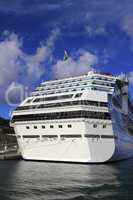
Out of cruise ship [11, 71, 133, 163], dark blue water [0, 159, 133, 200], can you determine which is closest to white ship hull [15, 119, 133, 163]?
cruise ship [11, 71, 133, 163]

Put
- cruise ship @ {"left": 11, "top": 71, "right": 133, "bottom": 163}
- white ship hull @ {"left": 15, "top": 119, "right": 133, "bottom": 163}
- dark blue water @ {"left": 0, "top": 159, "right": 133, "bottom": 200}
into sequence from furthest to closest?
cruise ship @ {"left": 11, "top": 71, "right": 133, "bottom": 163} < white ship hull @ {"left": 15, "top": 119, "right": 133, "bottom": 163} < dark blue water @ {"left": 0, "top": 159, "right": 133, "bottom": 200}

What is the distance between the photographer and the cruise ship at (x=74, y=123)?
5141 centimetres

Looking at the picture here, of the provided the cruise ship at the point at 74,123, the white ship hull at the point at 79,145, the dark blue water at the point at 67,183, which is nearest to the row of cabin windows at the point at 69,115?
the cruise ship at the point at 74,123

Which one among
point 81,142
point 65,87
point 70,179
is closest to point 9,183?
point 70,179

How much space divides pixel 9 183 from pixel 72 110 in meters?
19.4

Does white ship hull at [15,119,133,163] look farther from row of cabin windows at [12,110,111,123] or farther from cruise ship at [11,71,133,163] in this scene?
row of cabin windows at [12,110,111,123]

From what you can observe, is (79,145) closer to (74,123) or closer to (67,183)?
(74,123)

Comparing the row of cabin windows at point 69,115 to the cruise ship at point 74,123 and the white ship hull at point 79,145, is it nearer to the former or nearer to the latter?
the cruise ship at point 74,123

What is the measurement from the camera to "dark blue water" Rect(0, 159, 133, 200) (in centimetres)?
3000

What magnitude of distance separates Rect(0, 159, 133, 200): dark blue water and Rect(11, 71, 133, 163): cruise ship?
4.37 metres

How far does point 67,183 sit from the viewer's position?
1401 inches

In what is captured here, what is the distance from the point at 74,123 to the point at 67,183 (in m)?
16.8

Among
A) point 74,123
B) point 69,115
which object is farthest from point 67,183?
point 69,115

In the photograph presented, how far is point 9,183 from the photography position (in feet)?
116
